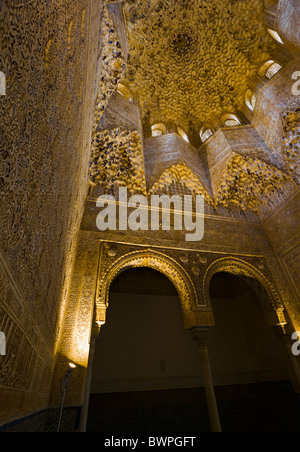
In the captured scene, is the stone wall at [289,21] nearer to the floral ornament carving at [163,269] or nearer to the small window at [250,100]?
the small window at [250,100]

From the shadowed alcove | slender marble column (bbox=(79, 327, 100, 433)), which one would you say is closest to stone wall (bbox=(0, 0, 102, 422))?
slender marble column (bbox=(79, 327, 100, 433))

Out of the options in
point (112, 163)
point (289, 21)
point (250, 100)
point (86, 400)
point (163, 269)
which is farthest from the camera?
point (250, 100)

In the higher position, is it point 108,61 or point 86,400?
point 108,61

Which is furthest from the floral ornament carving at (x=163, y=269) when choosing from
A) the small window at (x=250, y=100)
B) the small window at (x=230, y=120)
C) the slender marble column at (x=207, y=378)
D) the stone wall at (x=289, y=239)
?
the small window at (x=250, y=100)

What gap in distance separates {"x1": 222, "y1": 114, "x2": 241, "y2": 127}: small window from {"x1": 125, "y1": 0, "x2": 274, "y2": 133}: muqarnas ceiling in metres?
0.27

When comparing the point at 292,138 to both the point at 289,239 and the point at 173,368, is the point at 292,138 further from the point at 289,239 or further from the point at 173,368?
the point at 173,368

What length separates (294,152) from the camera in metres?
5.54

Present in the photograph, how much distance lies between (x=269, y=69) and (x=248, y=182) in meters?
3.65

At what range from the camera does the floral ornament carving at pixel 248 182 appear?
6.01m

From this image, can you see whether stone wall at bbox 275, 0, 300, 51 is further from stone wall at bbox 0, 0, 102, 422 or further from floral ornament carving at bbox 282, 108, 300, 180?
stone wall at bbox 0, 0, 102, 422

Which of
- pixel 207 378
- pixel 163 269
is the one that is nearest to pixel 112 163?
pixel 163 269

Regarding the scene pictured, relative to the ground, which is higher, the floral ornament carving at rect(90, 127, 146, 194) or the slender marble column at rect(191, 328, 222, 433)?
the floral ornament carving at rect(90, 127, 146, 194)

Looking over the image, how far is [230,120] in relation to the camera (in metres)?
7.75

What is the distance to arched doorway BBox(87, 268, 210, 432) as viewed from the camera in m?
5.22
